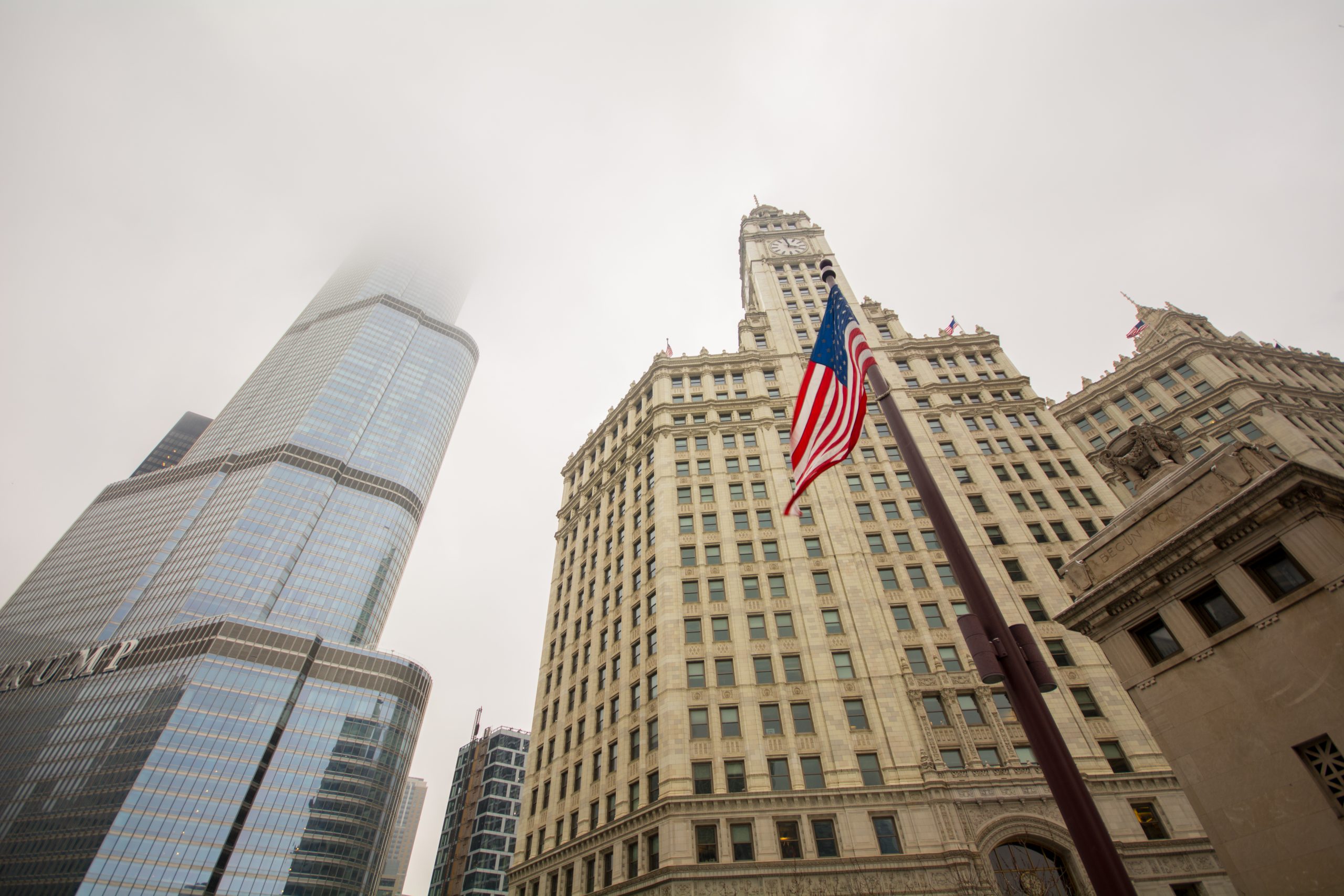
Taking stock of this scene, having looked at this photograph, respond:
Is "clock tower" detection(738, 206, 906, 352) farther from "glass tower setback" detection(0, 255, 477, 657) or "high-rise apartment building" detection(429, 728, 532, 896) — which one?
"glass tower setback" detection(0, 255, 477, 657)

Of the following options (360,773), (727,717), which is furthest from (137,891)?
(727,717)

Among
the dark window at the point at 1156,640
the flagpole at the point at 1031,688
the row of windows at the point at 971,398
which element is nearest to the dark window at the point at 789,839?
the dark window at the point at 1156,640

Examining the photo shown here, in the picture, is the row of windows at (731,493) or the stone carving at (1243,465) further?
the row of windows at (731,493)

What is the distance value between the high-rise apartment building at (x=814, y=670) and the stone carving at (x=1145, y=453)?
21.2m

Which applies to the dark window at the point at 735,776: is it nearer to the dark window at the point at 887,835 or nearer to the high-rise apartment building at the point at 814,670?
the high-rise apartment building at the point at 814,670

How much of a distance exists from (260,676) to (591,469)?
94.2m

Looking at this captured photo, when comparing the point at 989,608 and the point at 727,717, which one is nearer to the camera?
the point at 989,608

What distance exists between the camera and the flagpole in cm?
786

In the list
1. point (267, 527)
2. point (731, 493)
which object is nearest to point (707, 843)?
point (731, 493)

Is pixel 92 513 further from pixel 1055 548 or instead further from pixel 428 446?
pixel 1055 548

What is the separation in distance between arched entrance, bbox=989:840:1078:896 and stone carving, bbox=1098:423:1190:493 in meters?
23.0

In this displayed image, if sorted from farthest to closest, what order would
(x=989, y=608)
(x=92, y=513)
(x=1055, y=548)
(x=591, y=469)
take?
1. (x=92, y=513)
2. (x=591, y=469)
3. (x=1055, y=548)
4. (x=989, y=608)

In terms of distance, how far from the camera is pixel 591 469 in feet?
234

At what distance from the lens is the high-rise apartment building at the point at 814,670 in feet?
113
